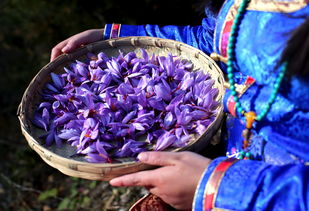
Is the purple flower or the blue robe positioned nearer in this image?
the blue robe

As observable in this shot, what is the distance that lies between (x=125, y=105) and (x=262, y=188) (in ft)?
1.26

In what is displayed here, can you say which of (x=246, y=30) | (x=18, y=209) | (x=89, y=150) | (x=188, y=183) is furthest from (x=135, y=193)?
(x=246, y=30)

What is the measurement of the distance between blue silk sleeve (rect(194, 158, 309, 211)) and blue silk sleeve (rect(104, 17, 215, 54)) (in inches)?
17.5

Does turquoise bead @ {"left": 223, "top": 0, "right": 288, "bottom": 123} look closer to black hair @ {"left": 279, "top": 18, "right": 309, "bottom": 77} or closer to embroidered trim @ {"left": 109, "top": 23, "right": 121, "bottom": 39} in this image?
black hair @ {"left": 279, "top": 18, "right": 309, "bottom": 77}

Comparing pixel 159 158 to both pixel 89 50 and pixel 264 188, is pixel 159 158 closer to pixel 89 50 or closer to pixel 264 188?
pixel 264 188

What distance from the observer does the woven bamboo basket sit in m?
0.80

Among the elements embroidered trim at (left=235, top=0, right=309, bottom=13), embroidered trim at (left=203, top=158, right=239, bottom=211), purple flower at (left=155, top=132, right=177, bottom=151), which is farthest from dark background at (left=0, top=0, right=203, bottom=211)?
embroidered trim at (left=235, top=0, right=309, bottom=13)

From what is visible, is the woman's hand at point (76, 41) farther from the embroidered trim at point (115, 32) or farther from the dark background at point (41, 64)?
the dark background at point (41, 64)

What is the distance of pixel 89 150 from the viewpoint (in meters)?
0.88

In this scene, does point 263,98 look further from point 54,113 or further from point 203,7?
point 54,113

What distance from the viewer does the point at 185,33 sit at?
1.16 m

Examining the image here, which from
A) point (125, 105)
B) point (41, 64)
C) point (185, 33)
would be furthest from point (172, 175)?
point (41, 64)

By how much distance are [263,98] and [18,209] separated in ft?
4.60

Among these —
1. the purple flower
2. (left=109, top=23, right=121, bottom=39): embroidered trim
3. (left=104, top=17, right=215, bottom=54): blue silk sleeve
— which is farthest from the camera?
(left=109, top=23, right=121, bottom=39): embroidered trim
